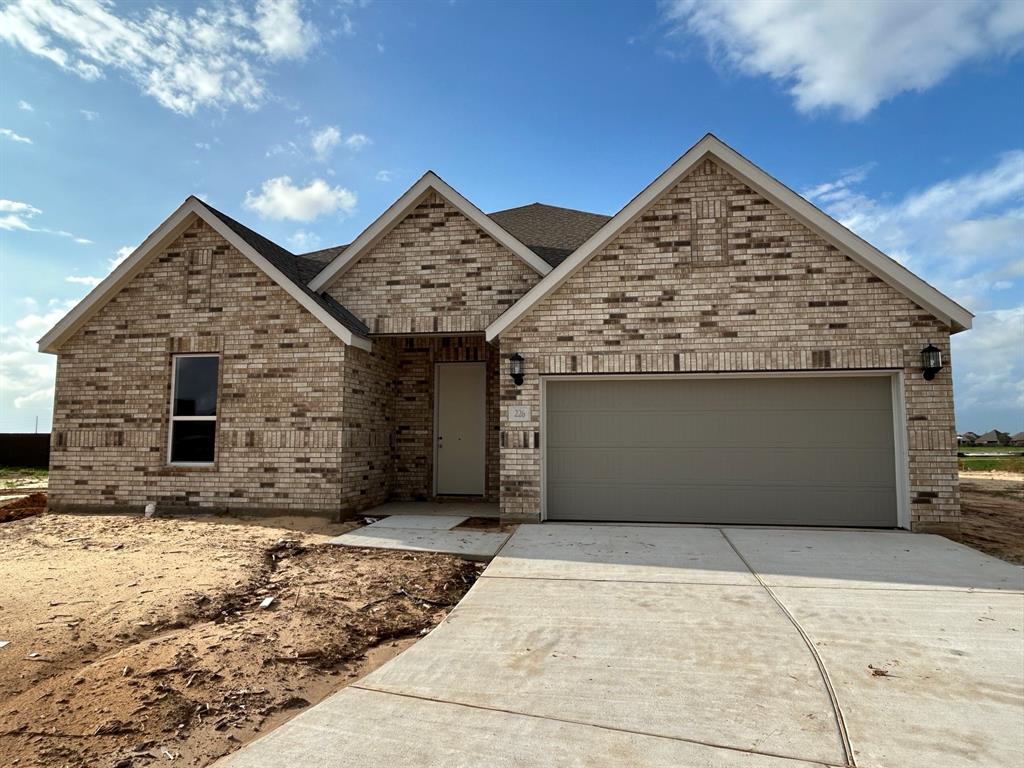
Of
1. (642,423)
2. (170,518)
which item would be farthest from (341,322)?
(642,423)

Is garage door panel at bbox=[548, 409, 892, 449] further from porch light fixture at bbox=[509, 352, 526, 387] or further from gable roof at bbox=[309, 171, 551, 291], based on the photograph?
gable roof at bbox=[309, 171, 551, 291]

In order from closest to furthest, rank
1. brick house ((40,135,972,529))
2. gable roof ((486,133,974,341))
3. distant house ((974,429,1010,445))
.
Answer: gable roof ((486,133,974,341)), brick house ((40,135,972,529)), distant house ((974,429,1010,445))

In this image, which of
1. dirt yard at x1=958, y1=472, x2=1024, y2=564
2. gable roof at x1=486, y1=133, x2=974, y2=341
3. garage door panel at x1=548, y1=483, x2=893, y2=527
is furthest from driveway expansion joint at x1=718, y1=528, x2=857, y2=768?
gable roof at x1=486, y1=133, x2=974, y2=341

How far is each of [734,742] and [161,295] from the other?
10.9 meters

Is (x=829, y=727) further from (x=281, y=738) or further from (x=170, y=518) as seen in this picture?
(x=170, y=518)

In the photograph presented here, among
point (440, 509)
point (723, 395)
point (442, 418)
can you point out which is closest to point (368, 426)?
point (442, 418)

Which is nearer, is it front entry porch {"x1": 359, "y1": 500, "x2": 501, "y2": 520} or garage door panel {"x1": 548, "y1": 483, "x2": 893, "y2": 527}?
garage door panel {"x1": 548, "y1": 483, "x2": 893, "y2": 527}

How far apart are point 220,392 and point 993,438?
65.6 metres

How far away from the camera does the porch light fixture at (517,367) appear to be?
898 cm

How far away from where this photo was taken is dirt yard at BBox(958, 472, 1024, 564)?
766 centimetres

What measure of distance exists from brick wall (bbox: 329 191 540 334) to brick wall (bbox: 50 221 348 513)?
Result: 136 cm

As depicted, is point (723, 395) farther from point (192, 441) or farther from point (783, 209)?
point (192, 441)

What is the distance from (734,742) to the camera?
9.80ft

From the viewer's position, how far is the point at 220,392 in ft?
32.5
